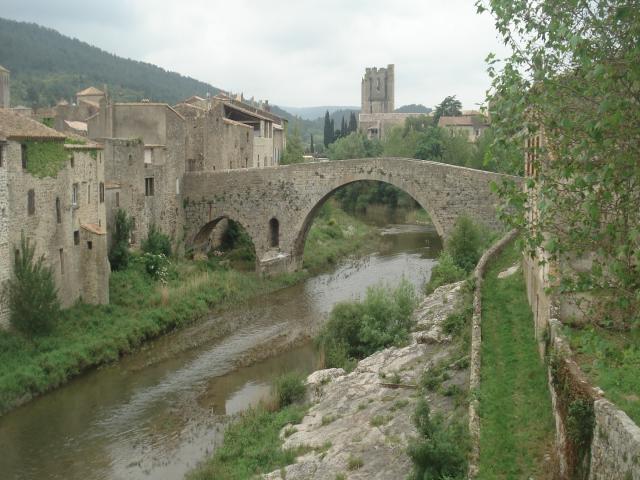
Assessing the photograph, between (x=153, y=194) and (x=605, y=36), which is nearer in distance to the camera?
(x=605, y=36)

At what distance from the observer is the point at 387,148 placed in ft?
180

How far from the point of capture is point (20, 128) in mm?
18297

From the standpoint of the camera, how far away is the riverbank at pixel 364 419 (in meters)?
11.1

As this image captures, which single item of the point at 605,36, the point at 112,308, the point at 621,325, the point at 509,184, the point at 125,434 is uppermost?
the point at 605,36

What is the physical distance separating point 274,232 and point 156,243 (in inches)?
211

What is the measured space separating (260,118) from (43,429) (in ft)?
87.8

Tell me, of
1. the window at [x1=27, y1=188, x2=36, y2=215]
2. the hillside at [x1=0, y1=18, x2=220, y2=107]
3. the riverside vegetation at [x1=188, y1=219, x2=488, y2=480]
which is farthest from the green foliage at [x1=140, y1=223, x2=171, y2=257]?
the hillside at [x1=0, y1=18, x2=220, y2=107]

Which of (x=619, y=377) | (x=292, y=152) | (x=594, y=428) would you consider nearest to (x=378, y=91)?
(x=292, y=152)

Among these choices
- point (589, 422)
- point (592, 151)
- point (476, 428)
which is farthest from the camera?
point (476, 428)

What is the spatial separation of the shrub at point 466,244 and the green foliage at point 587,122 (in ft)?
52.5

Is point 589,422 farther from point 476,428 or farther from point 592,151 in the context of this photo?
point 592,151

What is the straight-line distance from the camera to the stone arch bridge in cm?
2567

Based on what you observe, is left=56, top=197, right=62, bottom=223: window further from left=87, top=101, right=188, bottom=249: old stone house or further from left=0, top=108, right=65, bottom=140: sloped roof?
left=87, top=101, right=188, bottom=249: old stone house

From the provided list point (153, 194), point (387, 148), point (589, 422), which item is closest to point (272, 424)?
point (589, 422)
